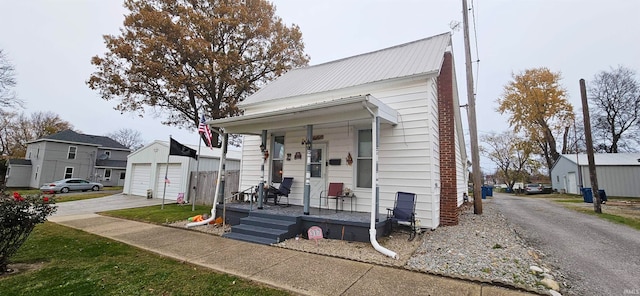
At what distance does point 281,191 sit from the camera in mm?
8094

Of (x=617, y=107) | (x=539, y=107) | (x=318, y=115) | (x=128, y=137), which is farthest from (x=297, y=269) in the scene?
(x=128, y=137)

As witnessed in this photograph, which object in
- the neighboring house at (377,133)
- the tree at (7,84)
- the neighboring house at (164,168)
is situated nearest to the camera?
the neighboring house at (377,133)

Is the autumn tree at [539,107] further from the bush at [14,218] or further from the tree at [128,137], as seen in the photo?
the tree at [128,137]

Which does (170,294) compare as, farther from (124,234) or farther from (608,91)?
(608,91)

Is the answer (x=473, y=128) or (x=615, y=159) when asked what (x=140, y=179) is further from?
(x=615, y=159)

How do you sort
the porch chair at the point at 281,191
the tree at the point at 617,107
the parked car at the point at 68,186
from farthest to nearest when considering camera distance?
the tree at the point at 617,107 → the parked car at the point at 68,186 → the porch chair at the point at 281,191

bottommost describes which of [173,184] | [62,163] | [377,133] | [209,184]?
[173,184]

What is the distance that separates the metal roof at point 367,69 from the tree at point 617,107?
28.9m

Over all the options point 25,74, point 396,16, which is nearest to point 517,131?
point 396,16

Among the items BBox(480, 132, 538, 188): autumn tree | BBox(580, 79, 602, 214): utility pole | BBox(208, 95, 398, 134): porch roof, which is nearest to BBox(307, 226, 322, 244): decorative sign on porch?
BBox(208, 95, 398, 134): porch roof

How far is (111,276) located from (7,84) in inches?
964

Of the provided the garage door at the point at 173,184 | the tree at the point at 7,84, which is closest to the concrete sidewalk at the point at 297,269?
the garage door at the point at 173,184

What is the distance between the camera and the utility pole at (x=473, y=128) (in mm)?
9125

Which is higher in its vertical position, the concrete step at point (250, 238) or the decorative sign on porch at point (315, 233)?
the decorative sign on porch at point (315, 233)
